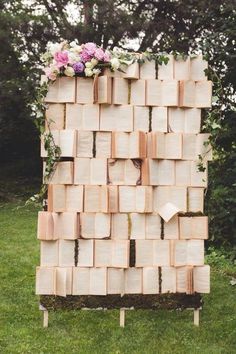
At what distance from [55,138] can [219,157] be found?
186cm

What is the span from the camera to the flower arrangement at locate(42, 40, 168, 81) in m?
4.30

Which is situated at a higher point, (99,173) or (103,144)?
(103,144)

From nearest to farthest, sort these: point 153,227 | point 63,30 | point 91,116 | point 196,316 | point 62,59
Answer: point 62,59 < point 91,116 < point 153,227 < point 196,316 < point 63,30

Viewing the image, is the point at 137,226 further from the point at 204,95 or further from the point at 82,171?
the point at 204,95

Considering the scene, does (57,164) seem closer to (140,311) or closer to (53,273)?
(53,273)

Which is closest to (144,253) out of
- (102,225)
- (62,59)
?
(102,225)

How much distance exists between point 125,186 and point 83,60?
41.7 inches

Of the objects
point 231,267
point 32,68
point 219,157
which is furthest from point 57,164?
point 32,68

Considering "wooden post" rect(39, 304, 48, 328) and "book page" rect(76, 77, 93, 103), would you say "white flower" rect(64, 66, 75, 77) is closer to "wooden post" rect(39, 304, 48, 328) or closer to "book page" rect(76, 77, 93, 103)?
"book page" rect(76, 77, 93, 103)

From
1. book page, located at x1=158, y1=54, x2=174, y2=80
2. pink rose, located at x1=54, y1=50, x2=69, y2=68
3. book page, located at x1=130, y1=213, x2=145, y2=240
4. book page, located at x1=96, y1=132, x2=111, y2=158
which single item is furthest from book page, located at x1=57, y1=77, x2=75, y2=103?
book page, located at x1=130, y1=213, x2=145, y2=240

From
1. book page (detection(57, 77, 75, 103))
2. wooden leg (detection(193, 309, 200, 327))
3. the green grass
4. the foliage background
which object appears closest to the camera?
the green grass

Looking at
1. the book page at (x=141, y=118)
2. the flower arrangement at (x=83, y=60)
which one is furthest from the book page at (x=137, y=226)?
the flower arrangement at (x=83, y=60)

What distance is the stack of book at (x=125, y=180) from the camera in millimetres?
4383

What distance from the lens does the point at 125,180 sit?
4.43 metres
